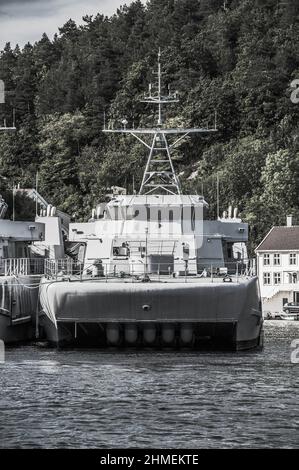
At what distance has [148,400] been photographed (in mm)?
43000

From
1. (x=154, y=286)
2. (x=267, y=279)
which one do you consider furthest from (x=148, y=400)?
(x=267, y=279)

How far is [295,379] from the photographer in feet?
158

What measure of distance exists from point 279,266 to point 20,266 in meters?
54.2

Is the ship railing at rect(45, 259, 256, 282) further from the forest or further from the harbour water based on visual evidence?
the forest

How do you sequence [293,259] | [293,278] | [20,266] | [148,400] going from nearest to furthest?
[148,400], [20,266], [293,278], [293,259]

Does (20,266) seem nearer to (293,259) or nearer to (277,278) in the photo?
(293,259)

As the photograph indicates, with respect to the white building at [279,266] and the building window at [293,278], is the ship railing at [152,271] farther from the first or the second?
the building window at [293,278]

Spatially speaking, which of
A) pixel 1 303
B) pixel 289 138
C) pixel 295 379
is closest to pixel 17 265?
pixel 1 303

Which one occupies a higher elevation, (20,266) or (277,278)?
(20,266)

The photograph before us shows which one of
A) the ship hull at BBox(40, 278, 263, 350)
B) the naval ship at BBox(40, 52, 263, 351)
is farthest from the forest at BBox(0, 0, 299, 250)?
the ship hull at BBox(40, 278, 263, 350)

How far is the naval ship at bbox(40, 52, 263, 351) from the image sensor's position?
5644cm

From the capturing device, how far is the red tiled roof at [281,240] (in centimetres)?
11838

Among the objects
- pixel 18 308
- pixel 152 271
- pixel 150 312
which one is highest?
pixel 152 271

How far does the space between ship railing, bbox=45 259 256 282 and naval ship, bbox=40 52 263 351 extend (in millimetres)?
50
